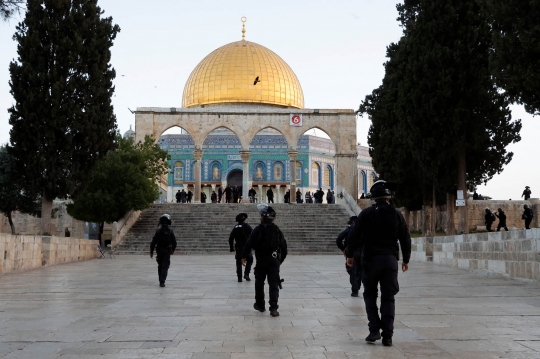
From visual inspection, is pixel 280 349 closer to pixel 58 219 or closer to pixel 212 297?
pixel 212 297

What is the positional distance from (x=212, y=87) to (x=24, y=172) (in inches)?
941

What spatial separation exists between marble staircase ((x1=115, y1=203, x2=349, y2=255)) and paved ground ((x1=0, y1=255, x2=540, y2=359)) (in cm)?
1224

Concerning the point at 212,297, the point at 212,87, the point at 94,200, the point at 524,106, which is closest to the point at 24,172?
the point at 94,200

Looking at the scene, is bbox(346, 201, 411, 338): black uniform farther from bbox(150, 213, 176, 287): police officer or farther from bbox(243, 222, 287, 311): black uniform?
bbox(150, 213, 176, 287): police officer

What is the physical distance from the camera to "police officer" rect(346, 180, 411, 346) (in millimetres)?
4926

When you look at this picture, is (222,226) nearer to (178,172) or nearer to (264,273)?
(264,273)

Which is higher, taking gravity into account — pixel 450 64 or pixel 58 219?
pixel 450 64

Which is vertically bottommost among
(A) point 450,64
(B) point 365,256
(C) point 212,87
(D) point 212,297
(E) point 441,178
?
(D) point 212,297

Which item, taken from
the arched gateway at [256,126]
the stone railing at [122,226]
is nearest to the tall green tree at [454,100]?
the stone railing at [122,226]

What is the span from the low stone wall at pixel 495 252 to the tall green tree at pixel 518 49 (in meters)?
2.83

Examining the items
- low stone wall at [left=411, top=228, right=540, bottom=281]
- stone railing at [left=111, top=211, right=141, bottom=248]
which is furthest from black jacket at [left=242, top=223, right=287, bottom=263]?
stone railing at [left=111, top=211, right=141, bottom=248]

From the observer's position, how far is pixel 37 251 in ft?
47.9

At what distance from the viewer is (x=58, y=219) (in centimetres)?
3047

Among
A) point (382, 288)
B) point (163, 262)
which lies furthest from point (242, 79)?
point (382, 288)
